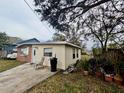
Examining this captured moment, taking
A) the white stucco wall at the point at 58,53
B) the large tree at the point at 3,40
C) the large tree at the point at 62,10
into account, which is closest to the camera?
the large tree at the point at 62,10

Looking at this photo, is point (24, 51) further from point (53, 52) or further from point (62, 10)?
point (62, 10)

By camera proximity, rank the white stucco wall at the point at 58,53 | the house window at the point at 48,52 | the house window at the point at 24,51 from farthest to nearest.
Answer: the house window at the point at 24,51
the house window at the point at 48,52
the white stucco wall at the point at 58,53

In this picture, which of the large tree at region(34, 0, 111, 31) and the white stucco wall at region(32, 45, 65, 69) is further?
the white stucco wall at region(32, 45, 65, 69)

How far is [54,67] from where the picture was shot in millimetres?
12922

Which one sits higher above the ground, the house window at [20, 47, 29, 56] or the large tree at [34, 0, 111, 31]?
the large tree at [34, 0, 111, 31]

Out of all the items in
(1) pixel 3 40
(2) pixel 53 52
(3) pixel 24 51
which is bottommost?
(2) pixel 53 52

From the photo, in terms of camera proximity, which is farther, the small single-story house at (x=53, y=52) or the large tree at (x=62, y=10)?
the small single-story house at (x=53, y=52)

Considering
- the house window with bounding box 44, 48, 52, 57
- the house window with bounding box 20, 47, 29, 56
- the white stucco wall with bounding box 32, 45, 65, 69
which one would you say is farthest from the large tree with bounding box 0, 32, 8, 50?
the house window with bounding box 44, 48, 52, 57

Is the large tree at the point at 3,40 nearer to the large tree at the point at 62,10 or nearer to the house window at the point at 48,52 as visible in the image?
the house window at the point at 48,52

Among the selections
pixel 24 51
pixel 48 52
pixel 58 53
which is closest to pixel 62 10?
pixel 58 53

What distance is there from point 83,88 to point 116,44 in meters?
6.78

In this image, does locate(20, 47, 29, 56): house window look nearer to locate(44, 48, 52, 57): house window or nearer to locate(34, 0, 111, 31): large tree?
locate(44, 48, 52, 57): house window

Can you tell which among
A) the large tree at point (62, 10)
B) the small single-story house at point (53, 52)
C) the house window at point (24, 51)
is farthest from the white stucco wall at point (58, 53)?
the large tree at point (62, 10)

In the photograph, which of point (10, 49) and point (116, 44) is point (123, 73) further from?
point (10, 49)
